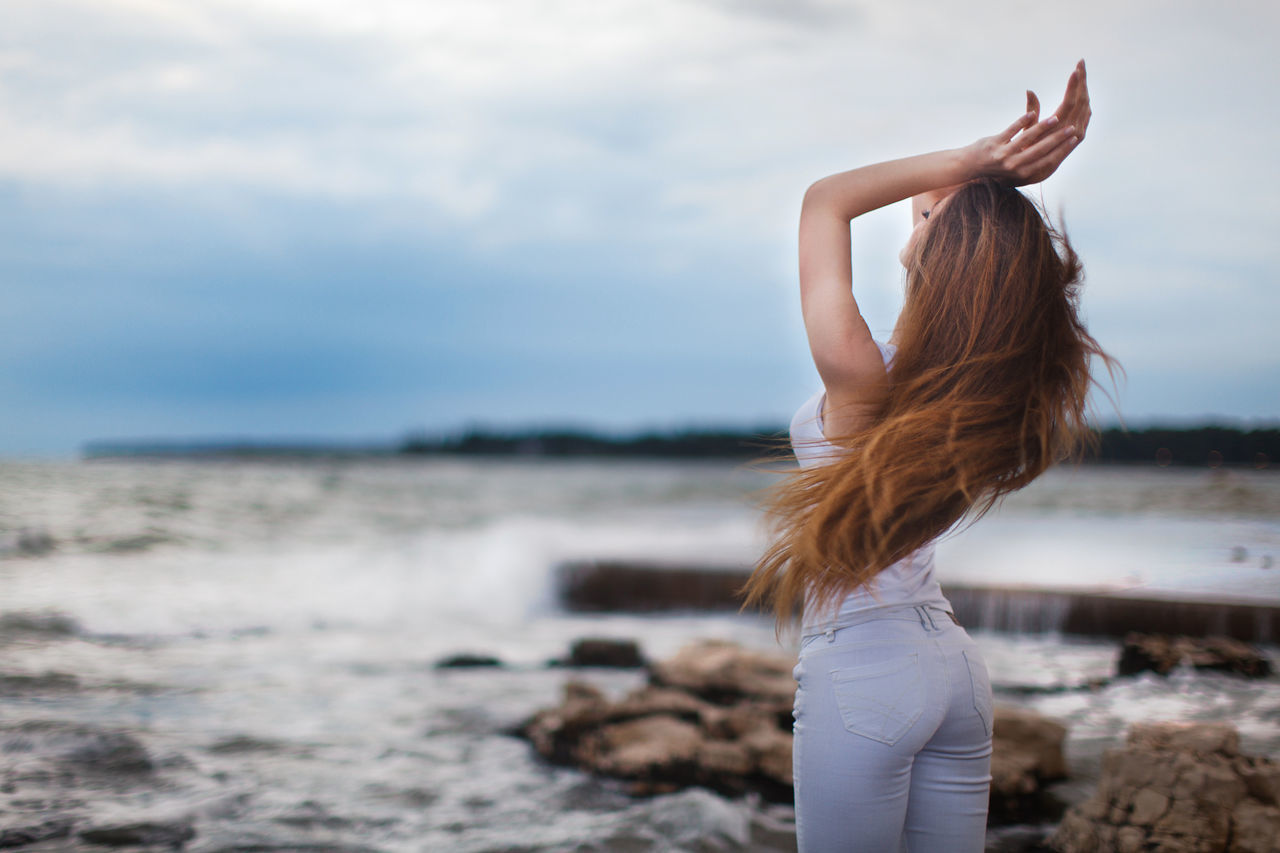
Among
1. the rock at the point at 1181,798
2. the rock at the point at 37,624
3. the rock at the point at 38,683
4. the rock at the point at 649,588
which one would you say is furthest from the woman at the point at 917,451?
the rock at the point at 37,624

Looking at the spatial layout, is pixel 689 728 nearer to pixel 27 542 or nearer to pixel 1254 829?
pixel 1254 829

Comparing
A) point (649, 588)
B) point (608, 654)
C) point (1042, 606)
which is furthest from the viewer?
point (649, 588)

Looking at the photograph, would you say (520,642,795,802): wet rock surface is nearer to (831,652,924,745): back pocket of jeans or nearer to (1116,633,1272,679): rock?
(1116,633,1272,679): rock

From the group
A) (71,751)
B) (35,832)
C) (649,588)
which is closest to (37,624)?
(71,751)

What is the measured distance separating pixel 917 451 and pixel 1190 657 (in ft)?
22.1

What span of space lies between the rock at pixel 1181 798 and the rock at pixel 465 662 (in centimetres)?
564

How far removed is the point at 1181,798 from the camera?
10.8 ft

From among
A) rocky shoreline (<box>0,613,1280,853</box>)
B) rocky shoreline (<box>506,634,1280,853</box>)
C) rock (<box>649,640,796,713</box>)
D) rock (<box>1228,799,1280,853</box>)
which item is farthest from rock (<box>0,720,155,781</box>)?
rock (<box>1228,799,1280,853</box>)

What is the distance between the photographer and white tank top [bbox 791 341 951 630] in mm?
1528

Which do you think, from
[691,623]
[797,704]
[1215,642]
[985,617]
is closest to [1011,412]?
[797,704]

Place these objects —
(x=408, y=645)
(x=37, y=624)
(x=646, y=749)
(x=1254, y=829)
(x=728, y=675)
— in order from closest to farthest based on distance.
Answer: (x=1254, y=829)
(x=646, y=749)
(x=728, y=675)
(x=408, y=645)
(x=37, y=624)

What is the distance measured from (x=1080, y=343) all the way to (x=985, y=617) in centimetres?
857

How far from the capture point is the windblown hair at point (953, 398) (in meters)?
1.48

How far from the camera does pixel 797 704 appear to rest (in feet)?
5.12
